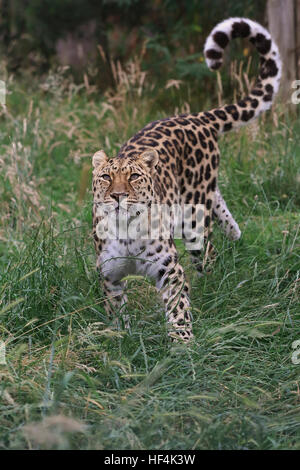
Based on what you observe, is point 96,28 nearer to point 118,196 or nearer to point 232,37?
point 232,37

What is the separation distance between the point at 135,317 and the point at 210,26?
664 centimetres

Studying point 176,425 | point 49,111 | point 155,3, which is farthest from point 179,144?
point 155,3

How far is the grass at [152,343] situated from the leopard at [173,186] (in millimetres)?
127

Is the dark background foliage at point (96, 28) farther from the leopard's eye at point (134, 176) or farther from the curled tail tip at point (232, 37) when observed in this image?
the leopard's eye at point (134, 176)

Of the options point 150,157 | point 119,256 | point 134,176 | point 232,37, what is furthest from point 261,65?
point 119,256

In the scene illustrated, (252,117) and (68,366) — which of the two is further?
(252,117)

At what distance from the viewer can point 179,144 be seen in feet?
16.4

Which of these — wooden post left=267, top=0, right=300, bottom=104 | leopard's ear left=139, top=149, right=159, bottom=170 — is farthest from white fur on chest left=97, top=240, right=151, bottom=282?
wooden post left=267, top=0, right=300, bottom=104

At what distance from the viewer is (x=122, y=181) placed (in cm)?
402

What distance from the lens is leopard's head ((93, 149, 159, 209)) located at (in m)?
4.00

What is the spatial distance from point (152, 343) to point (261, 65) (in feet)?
8.43

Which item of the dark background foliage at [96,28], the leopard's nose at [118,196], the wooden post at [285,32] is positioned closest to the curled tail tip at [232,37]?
the leopard's nose at [118,196]

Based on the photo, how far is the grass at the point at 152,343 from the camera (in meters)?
3.12
